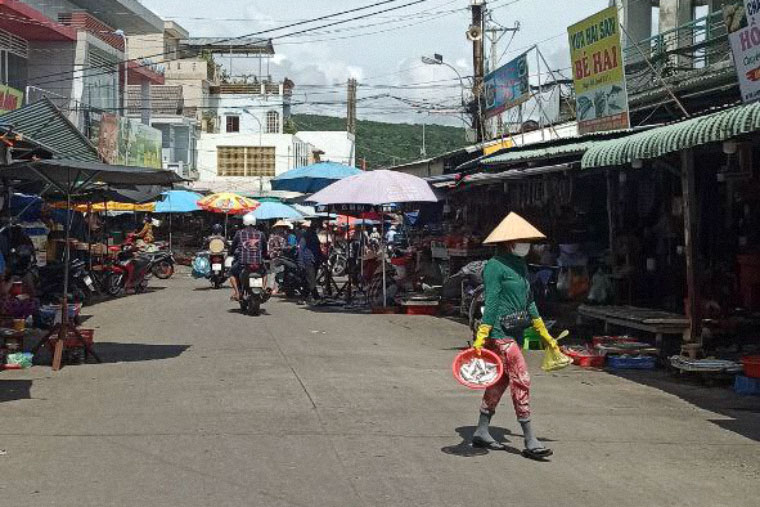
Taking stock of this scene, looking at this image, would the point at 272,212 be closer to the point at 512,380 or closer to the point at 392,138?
the point at 512,380

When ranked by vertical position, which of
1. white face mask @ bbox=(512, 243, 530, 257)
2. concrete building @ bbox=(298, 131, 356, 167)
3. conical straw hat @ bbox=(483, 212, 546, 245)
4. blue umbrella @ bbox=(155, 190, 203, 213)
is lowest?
white face mask @ bbox=(512, 243, 530, 257)

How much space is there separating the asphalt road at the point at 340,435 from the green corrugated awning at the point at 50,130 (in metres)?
3.23

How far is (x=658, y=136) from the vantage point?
1020 cm

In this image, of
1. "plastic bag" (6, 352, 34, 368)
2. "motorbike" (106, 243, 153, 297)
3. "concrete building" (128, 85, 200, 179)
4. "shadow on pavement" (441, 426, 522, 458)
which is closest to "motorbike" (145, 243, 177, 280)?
"motorbike" (106, 243, 153, 297)

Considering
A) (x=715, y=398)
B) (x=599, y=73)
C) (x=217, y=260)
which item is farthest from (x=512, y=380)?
(x=217, y=260)

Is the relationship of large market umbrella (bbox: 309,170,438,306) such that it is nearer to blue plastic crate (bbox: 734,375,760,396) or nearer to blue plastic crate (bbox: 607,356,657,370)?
blue plastic crate (bbox: 607,356,657,370)

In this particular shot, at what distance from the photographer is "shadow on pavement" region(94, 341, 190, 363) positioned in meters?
11.8

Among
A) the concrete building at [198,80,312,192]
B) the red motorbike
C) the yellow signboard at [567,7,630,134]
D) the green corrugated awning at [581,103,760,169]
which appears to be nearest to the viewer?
the green corrugated awning at [581,103,760,169]

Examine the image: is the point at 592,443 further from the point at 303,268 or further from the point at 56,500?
the point at 303,268

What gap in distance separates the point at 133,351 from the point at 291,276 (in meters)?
9.25

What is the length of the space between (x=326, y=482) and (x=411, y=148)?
90.8 m

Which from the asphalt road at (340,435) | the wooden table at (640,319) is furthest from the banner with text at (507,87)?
the asphalt road at (340,435)

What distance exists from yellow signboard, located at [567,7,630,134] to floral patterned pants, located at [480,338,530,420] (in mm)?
9324

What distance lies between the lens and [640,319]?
11.7 m
